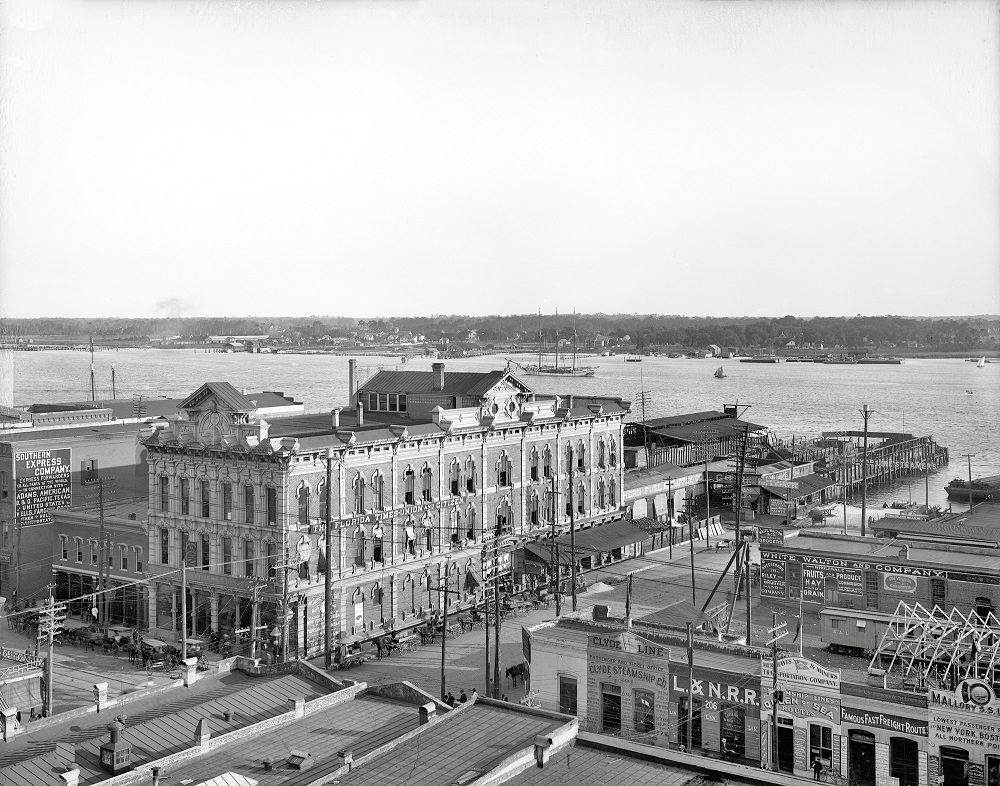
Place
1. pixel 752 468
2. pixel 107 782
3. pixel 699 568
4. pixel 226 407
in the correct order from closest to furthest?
pixel 107 782, pixel 226 407, pixel 699 568, pixel 752 468

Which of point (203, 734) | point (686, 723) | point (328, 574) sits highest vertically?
point (203, 734)

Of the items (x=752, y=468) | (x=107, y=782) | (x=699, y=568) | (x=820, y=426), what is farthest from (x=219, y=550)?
(x=820, y=426)

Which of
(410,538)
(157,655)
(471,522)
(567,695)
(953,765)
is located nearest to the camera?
(953,765)

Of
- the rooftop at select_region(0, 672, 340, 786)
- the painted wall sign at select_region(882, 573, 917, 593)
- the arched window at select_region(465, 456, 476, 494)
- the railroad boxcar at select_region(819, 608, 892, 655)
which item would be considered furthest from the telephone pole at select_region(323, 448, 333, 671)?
the painted wall sign at select_region(882, 573, 917, 593)

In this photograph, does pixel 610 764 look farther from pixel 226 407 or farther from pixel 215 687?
pixel 226 407

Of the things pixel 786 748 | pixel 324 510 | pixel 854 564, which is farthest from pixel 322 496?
pixel 786 748

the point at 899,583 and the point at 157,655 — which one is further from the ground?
the point at 899,583

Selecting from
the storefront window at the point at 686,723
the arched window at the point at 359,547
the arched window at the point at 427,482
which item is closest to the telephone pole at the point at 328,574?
the arched window at the point at 359,547

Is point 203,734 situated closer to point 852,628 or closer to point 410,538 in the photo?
point 852,628
